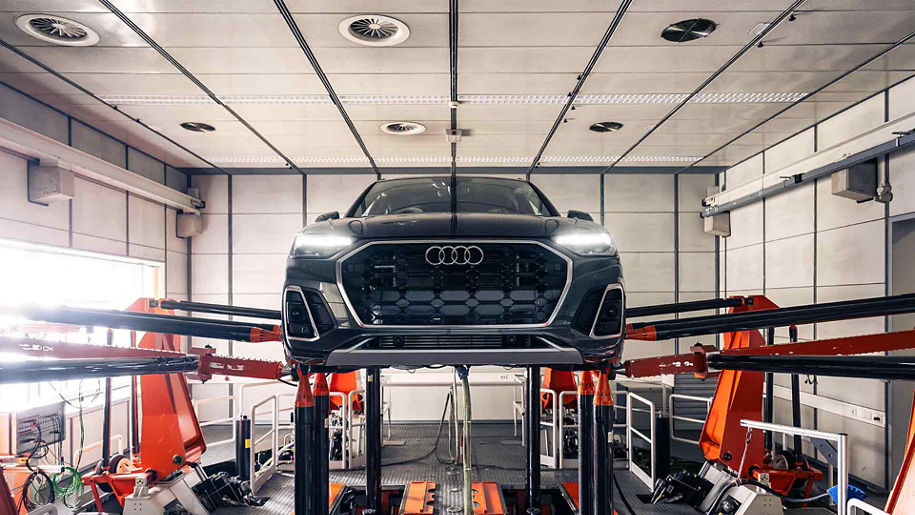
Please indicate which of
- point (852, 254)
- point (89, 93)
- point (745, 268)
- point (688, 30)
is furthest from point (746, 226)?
point (89, 93)

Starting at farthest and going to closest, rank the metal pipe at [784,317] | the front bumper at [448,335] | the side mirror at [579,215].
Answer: the side mirror at [579,215] → the front bumper at [448,335] → the metal pipe at [784,317]

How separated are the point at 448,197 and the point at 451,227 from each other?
1.14m

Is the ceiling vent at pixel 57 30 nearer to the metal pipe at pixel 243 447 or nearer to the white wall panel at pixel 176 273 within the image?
the metal pipe at pixel 243 447

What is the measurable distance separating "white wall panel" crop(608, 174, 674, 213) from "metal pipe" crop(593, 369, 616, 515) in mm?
8364

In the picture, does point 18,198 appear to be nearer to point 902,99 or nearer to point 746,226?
point 902,99

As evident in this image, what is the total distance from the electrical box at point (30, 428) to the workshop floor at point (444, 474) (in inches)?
79.2

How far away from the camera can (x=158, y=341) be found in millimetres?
4625

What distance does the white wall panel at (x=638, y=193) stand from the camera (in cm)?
1038

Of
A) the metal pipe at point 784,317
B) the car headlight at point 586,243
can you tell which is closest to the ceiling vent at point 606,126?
the metal pipe at point 784,317

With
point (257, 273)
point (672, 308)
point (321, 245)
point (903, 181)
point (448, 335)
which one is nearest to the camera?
point (448, 335)

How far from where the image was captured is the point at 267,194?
1030cm

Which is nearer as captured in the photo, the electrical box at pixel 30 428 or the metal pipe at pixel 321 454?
the metal pipe at pixel 321 454

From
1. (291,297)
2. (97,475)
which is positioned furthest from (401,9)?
(97,475)

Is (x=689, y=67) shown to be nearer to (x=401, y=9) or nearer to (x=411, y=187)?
(x=401, y=9)
